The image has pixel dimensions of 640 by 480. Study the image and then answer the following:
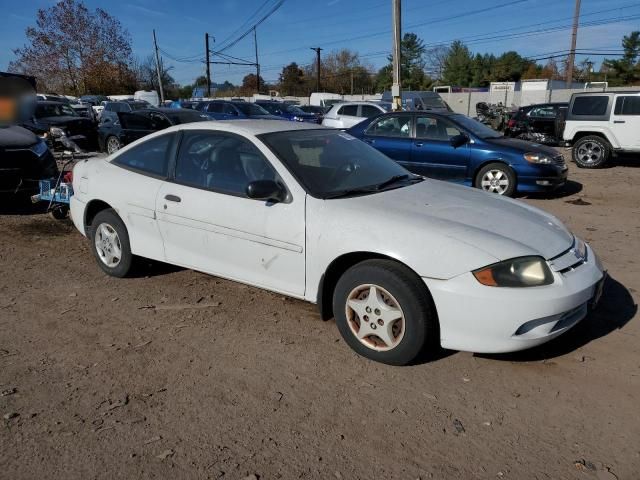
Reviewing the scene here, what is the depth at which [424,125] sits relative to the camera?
9.05 m

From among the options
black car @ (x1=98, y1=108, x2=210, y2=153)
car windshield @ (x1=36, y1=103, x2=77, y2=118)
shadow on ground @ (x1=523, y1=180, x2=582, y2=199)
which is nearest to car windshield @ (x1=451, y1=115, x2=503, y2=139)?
shadow on ground @ (x1=523, y1=180, x2=582, y2=199)

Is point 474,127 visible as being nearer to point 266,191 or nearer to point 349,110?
point 266,191

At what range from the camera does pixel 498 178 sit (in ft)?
27.9

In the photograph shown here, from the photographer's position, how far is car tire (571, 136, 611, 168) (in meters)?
12.3

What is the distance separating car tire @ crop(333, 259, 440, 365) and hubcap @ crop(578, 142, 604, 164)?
11.2 metres

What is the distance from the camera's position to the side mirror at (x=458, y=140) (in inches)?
333

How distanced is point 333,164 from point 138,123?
11235 millimetres

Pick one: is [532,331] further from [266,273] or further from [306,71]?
[306,71]

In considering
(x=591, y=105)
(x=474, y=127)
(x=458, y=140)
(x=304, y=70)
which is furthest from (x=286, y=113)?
(x=304, y=70)

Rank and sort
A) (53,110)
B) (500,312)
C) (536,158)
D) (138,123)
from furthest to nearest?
(53,110) → (138,123) → (536,158) → (500,312)

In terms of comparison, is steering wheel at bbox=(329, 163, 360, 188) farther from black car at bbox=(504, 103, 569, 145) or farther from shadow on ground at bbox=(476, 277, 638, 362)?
black car at bbox=(504, 103, 569, 145)

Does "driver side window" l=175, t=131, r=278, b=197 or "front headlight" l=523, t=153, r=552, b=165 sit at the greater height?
"driver side window" l=175, t=131, r=278, b=197

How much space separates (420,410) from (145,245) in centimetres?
283

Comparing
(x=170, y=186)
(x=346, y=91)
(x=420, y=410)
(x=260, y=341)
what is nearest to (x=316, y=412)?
(x=420, y=410)
